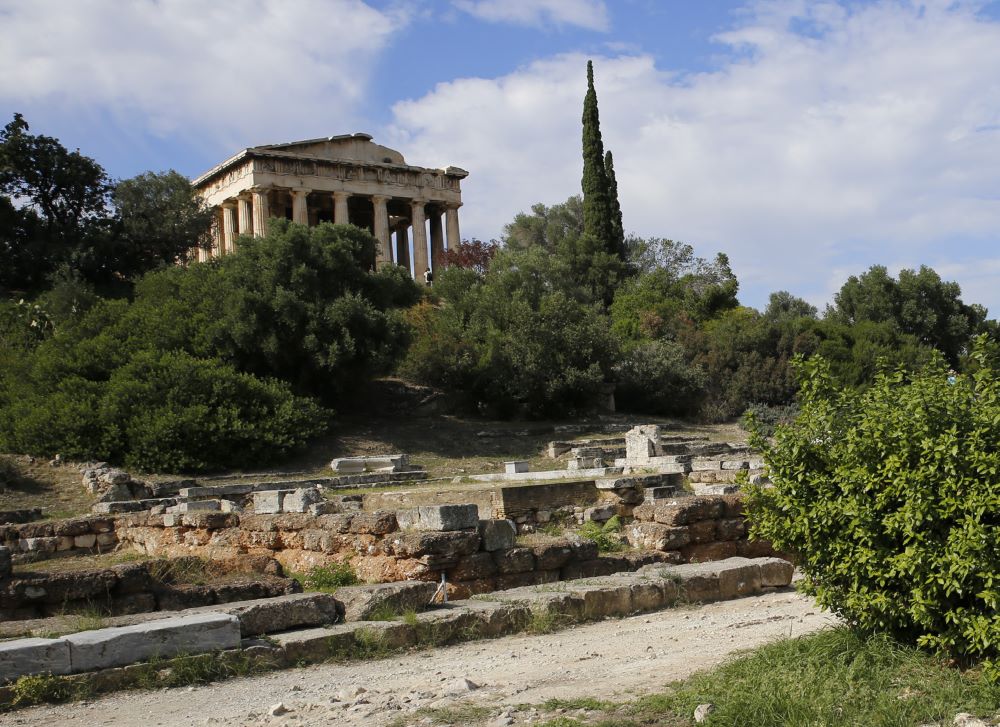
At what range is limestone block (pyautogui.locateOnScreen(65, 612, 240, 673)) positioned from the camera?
5.67 meters

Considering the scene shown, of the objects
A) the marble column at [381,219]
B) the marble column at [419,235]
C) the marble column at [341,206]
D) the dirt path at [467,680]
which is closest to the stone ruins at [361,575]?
the dirt path at [467,680]

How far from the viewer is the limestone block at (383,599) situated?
7.02m

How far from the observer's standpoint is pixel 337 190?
51531 millimetres

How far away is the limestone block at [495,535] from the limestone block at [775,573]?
2.28 m

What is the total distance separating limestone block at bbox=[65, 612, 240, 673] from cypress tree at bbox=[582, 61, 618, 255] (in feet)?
141

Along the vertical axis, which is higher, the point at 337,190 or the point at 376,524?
the point at 337,190

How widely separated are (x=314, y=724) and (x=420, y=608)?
2350mm

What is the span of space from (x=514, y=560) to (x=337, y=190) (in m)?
45.0

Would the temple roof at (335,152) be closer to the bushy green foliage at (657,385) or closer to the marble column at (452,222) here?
the marble column at (452,222)

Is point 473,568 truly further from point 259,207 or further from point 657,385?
point 259,207

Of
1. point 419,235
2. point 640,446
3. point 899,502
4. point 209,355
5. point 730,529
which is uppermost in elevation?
point 419,235

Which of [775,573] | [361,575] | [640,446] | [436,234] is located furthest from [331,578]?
[436,234]

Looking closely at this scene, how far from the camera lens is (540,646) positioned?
6.72 m

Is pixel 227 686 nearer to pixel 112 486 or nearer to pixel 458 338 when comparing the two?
pixel 112 486
